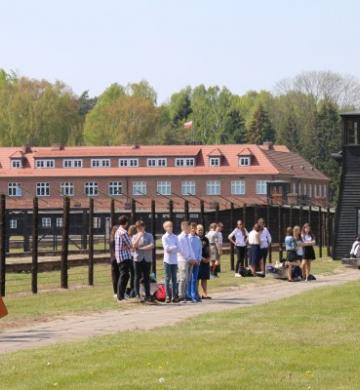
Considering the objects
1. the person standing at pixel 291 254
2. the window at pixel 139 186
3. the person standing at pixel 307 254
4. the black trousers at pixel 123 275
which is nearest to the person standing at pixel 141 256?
the black trousers at pixel 123 275

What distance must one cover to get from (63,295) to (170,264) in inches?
123

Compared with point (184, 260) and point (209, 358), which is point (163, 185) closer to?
point (184, 260)

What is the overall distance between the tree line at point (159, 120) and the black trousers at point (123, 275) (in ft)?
409

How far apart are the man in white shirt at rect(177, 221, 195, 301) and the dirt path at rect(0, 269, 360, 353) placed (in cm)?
63

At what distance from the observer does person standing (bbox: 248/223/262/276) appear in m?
39.4

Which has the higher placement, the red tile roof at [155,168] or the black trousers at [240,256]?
the red tile roof at [155,168]

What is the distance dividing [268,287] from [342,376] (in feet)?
64.6

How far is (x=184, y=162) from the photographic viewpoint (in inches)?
5108

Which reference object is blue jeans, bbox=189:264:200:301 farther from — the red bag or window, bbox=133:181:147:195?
window, bbox=133:181:147:195

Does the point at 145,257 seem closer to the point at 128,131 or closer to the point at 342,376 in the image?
the point at 342,376

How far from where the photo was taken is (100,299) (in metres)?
28.3

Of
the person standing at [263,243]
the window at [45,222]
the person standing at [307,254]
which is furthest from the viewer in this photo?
the window at [45,222]

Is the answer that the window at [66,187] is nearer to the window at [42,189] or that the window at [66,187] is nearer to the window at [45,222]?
the window at [42,189]

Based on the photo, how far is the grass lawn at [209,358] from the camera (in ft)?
47.4
